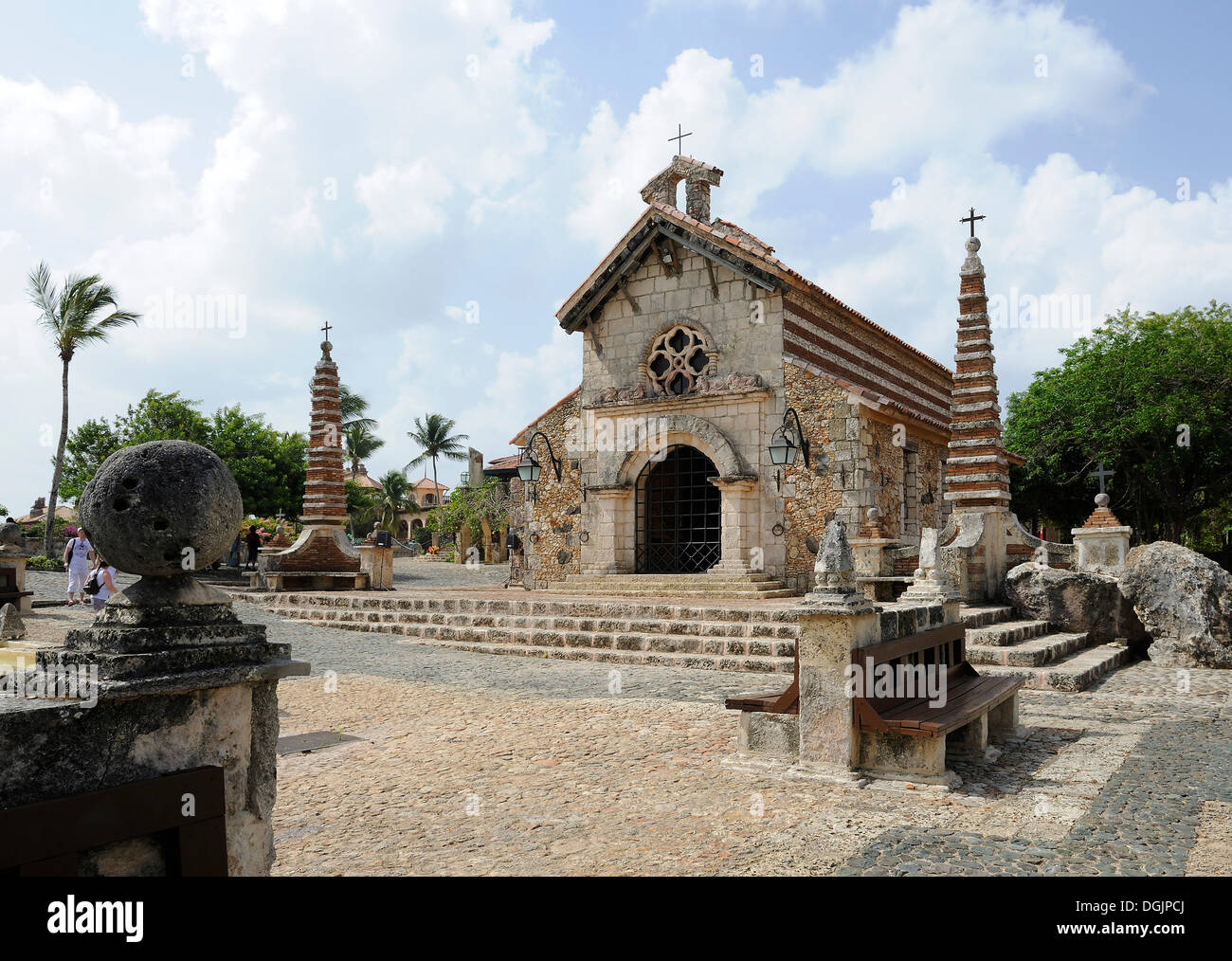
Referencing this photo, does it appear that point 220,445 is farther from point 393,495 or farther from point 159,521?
point 159,521

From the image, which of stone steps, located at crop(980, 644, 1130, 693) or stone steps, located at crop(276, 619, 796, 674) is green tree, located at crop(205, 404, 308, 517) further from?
stone steps, located at crop(980, 644, 1130, 693)

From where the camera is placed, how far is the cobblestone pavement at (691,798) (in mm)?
4105

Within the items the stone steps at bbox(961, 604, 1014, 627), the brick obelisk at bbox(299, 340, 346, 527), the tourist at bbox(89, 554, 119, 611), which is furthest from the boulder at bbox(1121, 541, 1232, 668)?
the brick obelisk at bbox(299, 340, 346, 527)

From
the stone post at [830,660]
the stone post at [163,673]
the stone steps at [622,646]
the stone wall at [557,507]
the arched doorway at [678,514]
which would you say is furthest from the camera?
the stone wall at [557,507]

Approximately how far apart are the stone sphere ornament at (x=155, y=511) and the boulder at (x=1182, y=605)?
11044 mm

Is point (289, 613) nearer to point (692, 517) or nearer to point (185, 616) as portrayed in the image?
point (692, 517)

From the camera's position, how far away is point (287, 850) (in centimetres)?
427

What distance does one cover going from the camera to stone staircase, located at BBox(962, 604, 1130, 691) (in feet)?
30.5

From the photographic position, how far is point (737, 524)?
1598 cm

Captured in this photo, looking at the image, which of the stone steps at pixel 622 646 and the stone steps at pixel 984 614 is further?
the stone steps at pixel 984 614

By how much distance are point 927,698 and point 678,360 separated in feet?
38.2

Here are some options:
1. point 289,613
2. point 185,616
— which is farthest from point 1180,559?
point 289,613

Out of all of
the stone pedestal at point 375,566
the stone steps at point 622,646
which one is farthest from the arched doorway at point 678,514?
the stone pedestal at point 375,566

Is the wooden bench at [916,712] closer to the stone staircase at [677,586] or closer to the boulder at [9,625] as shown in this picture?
the stone staircase at [677,586]
